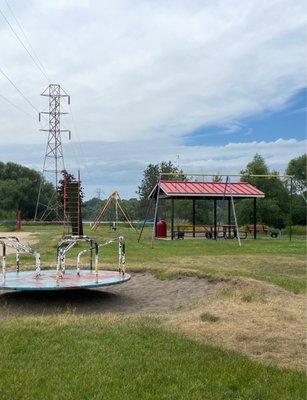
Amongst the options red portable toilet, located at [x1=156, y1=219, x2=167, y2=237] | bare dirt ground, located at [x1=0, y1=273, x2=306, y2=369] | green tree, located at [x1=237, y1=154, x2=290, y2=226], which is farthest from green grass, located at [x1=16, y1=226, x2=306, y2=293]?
green tree, located at [x1=237, y1=154, x2=290, y2=226]

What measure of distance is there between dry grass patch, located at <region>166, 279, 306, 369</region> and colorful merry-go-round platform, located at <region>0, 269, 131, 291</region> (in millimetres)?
1642

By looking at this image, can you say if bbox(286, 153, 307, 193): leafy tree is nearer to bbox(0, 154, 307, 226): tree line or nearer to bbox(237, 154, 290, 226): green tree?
bbox(0, 154, 307, 226): tree line

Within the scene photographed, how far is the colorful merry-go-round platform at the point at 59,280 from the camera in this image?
352 inches

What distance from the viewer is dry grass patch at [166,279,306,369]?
19.7 feet

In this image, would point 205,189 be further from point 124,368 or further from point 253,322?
point 124,368

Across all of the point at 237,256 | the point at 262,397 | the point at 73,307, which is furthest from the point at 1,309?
the point at 237,256

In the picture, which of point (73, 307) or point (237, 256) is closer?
point (73, 307)

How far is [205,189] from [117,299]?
1934cm

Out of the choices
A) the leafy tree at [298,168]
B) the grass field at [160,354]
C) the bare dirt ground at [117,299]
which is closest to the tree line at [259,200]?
the leafy tree at [298,168]

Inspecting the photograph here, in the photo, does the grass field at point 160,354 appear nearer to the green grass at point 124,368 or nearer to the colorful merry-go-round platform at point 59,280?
the green grass at point 124,368

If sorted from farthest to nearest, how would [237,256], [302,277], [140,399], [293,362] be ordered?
1. [237,256]
2. [302,277]
3. [293,362]
4. [140,399]

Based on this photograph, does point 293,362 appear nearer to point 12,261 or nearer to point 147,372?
point 147,372

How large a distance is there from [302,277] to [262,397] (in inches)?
315

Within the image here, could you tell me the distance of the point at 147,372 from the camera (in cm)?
489
